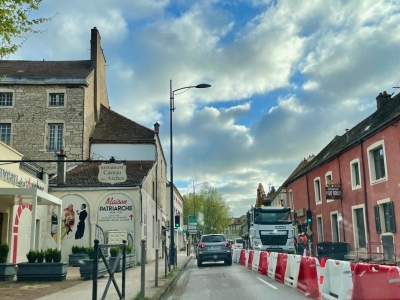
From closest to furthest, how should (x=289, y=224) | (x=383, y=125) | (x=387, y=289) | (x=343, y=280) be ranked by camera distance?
(x=387, y=289) → (x=343, y=280) → (x=383, y=125) → (x=289, y=224)

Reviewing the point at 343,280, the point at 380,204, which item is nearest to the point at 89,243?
the point at 380,204

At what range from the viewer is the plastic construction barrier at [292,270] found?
12.6m

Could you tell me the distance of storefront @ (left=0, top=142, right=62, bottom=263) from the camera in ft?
51.9

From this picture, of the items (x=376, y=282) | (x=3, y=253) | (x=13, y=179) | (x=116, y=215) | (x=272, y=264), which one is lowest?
(x=272, y=264)

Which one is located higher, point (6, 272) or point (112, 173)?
point (112, 173)

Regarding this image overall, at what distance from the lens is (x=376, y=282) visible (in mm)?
7246

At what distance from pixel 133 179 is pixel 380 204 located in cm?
1410

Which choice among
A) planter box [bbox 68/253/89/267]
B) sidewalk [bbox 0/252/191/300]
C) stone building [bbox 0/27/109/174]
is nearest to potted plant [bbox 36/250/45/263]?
sidewalk [bbox 0/252/191/300]

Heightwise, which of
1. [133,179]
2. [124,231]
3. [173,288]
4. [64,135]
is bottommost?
[173,288]

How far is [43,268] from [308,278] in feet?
27.7

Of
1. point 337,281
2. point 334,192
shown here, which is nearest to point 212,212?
point 334,192

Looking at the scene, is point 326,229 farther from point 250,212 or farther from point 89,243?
point 89,243

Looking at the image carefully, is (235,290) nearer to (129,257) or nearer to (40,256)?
(40,256)

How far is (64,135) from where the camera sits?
31.5m
